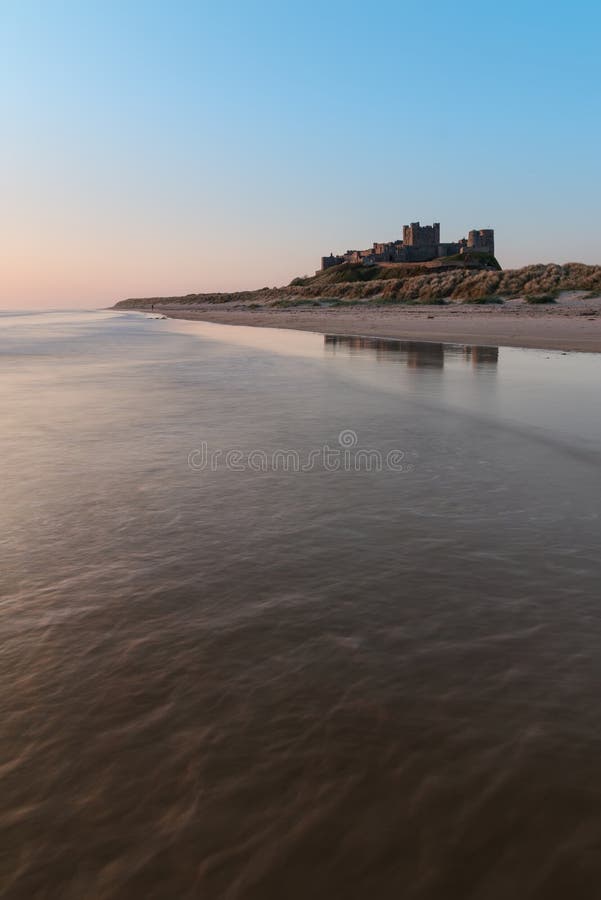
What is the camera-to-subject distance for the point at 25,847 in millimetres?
1942

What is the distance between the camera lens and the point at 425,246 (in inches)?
5217

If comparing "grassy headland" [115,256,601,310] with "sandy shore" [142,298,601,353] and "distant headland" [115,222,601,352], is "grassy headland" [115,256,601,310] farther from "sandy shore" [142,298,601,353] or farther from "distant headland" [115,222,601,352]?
"sandy shore" [142,298,601,353]

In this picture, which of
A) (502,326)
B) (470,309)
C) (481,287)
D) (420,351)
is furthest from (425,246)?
(420,351)

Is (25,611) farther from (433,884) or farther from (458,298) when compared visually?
(458,298)

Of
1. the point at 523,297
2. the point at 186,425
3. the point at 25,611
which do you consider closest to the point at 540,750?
the point at 25,611

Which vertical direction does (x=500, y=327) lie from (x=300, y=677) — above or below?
above

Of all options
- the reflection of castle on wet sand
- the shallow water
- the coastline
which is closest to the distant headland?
the coastline

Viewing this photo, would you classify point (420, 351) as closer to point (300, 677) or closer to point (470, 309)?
point (300, 677)

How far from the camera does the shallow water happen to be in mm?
1923

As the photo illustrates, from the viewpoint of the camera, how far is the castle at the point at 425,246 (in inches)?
5084

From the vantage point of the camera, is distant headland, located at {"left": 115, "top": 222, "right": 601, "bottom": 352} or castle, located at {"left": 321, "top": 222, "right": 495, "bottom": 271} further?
castle, located at {"left": 321, "top": 222, "right": 495, "bottom": 271}

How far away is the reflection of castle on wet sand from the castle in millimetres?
108905

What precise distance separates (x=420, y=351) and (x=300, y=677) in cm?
1806

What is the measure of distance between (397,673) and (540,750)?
0.65 meters
